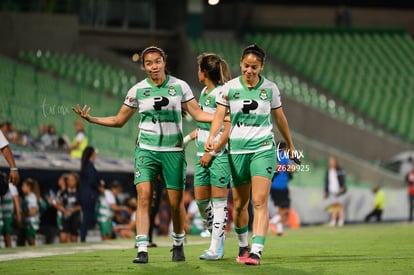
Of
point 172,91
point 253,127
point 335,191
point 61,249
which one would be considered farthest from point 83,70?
point 253,127

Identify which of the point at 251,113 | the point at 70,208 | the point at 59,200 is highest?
the point at 251,113

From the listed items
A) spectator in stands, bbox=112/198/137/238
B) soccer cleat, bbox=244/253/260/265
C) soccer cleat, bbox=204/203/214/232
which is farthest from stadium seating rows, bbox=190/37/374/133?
soccer cleat, bbox=244/253/260/265

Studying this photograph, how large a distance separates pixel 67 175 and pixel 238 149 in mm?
9876

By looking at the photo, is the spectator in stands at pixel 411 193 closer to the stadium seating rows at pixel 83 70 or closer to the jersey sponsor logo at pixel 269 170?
the stadium seating rows at pixel 83 70

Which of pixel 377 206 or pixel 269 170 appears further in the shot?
pixel 377 206

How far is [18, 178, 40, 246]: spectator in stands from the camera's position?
22391mm

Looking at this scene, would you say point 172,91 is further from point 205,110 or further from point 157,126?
point 205,110

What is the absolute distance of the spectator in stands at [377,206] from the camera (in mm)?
35156

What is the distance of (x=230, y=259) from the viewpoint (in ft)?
50.3

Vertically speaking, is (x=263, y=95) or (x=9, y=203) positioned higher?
(x=263, y=95)

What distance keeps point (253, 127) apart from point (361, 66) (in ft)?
113

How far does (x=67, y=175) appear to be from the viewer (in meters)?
23.6

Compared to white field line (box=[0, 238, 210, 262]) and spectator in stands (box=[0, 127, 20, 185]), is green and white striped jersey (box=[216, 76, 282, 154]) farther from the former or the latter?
spectator in stands (box=[0, 127, 20, 185])

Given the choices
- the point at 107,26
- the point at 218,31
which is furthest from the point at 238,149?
the point at 218,31
